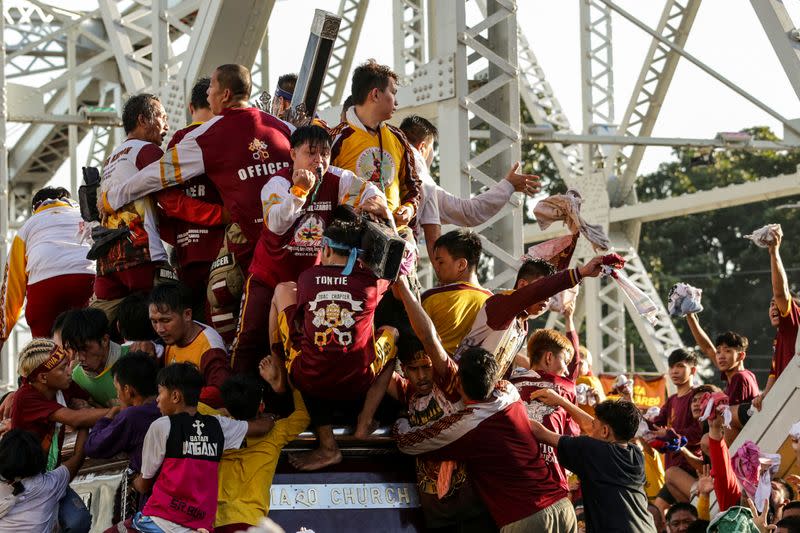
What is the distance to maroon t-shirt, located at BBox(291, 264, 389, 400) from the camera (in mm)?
6699

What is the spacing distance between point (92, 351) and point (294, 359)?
1.38 meters

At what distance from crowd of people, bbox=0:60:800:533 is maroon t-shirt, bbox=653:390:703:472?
5.74 feet

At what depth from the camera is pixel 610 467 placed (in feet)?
22.8

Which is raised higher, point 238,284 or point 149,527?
point 238,284

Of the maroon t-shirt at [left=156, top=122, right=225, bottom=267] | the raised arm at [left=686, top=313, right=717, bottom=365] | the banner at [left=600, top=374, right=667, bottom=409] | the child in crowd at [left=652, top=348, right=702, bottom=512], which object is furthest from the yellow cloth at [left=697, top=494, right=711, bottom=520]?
the banner at [left=600, top=374, right=667, bottom=409]

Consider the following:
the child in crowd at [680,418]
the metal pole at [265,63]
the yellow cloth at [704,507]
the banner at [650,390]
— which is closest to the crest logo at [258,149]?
the yellow cloth at [704,507]

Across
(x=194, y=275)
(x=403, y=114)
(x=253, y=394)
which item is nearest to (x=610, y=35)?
(x=403, y=114)

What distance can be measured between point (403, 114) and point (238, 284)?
475cm

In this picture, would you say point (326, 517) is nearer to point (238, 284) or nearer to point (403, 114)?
point (238, 284)

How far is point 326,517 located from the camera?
22.3 feet

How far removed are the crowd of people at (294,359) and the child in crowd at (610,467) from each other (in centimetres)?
1

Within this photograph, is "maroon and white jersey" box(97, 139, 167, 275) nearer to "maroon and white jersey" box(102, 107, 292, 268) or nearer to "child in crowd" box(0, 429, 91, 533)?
"maroon and white jersey" box(102, 107, 292, 268)

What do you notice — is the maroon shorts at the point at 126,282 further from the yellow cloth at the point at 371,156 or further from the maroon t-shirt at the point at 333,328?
the maroon t-shirt at the point at 333,328

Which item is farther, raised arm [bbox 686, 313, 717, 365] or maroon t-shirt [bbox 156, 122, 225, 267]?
raised arm [bbox 686, 313, 717, 365]
